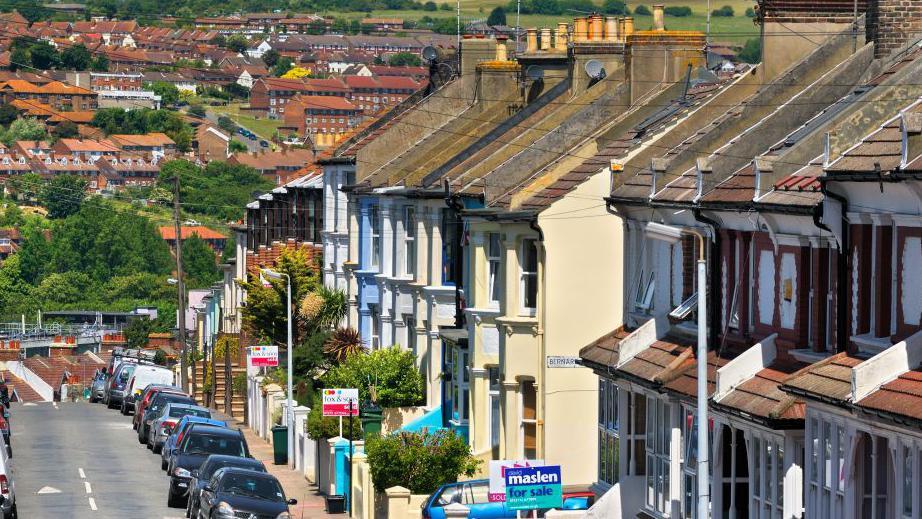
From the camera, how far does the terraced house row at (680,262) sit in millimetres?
23500

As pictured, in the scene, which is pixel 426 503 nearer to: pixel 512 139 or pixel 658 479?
pixel 658 479

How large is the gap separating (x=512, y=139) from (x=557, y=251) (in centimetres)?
980

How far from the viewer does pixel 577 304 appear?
38531 mm

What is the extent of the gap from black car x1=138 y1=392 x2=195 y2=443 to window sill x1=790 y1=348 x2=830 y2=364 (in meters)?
32.9

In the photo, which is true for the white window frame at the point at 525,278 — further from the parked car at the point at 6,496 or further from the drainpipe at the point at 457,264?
the parked car at the point at 6,496

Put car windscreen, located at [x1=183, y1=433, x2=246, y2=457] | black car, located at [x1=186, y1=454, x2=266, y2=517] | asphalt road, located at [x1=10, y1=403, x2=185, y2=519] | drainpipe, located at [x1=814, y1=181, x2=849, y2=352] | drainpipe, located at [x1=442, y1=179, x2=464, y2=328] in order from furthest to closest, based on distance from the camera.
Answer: drainpipe, located at [x1=442, y1=179, x2=464, y2=328], car windscreen, located at [x1=183, y1=433, x2=246, y2=457], asphalt road, located at [x1=10, y1=403, x2=185, y2=519], black car, located at [x1=186, y1=454, x2=266, y2=517], drainpipe, located at [x1=814, y1=181, x2=849, y2=352]

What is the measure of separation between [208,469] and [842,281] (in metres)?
18.6

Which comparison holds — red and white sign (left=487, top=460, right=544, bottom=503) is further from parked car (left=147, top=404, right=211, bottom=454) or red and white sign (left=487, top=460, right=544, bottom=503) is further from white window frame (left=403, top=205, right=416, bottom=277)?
parked car (left=147, top=404, right=211, bottom=454)

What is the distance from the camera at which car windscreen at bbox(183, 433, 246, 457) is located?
45056mm

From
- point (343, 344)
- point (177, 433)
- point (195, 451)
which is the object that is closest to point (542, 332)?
point (195, 451)

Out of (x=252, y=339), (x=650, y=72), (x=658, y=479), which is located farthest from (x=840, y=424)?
(x=252, y=339)

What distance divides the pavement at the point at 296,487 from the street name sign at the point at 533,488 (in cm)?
1083

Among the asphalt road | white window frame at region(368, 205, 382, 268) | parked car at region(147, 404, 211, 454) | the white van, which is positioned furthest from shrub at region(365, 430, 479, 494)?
the white van

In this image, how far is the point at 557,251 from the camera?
38.7 m
